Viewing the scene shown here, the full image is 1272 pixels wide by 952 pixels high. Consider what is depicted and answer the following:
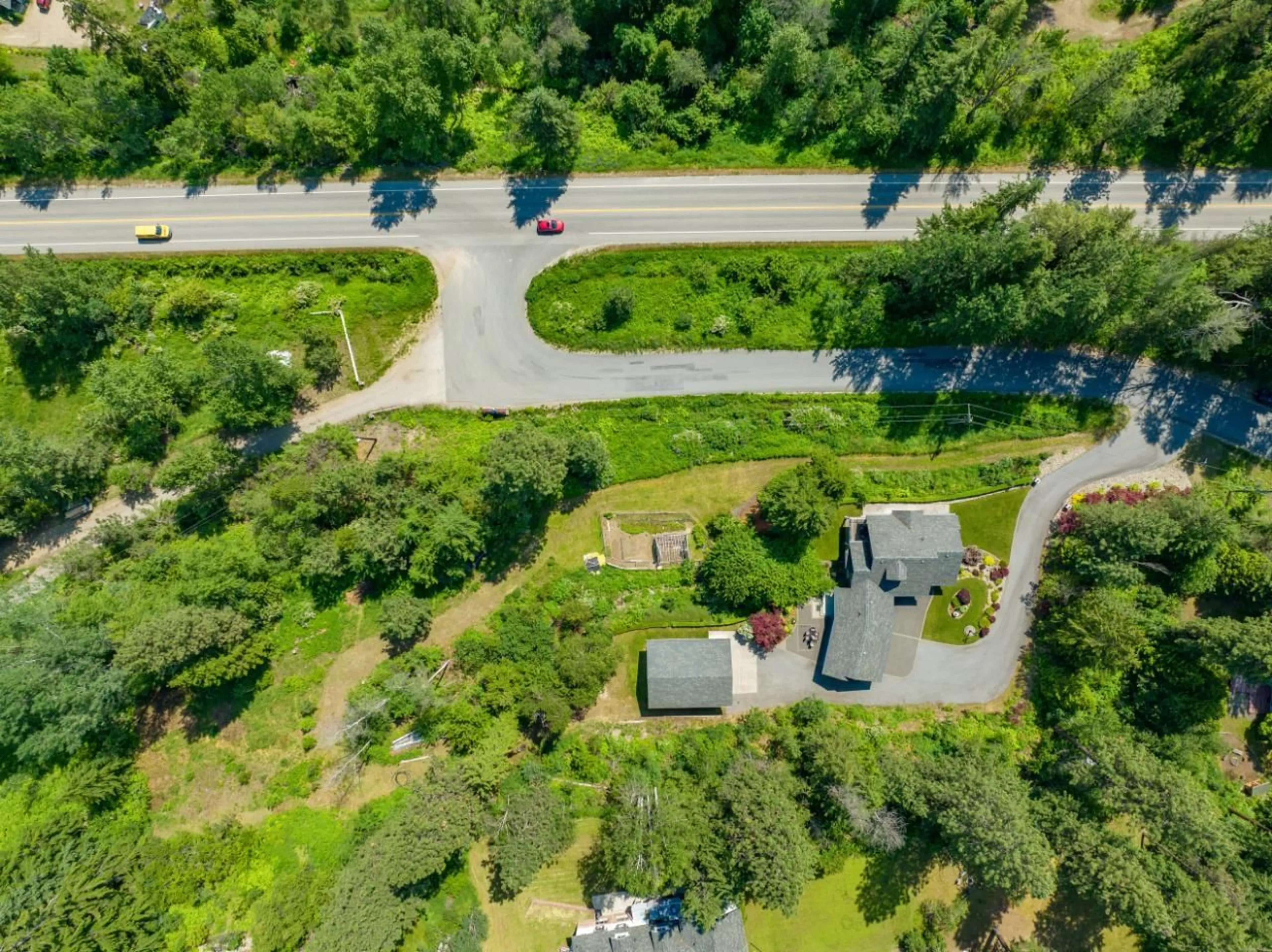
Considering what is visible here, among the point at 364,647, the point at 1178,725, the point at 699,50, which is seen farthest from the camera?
the point at 699,50

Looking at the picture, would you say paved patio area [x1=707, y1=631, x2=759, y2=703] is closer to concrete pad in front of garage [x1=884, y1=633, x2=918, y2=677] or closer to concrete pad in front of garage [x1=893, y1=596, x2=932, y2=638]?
concrete pad in front of garage [x1=884, y1=633, x2=918, y2=677]

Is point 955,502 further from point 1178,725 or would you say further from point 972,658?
point 1178,725

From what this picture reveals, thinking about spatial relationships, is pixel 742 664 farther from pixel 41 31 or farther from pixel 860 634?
pixel 41 31

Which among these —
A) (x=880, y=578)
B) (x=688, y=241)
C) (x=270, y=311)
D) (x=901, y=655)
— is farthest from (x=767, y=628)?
(x=270, y=311)

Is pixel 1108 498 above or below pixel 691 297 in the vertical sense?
below

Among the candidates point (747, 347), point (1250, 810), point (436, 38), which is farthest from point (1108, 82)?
point (1250, 810)

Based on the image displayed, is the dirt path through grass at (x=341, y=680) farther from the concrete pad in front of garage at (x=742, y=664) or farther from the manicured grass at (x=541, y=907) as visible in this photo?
the concrete pad in front of garage at (x=742, y=664)
